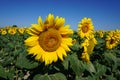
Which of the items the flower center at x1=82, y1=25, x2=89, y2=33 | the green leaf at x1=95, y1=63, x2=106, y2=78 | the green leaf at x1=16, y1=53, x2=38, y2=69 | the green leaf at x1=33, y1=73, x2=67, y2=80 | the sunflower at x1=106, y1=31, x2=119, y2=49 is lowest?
the green leaf at x1=95, y1=63, x2=106, y2=78

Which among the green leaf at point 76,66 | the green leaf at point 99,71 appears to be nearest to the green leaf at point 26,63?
the green leaf at point 76,66

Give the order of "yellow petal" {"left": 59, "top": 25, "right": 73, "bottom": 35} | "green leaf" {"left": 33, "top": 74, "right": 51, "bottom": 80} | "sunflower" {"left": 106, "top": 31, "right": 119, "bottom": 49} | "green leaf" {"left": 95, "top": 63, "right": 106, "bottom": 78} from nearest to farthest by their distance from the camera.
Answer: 1. "green leaf" {"left": 33, "top": 74, "right": 51, "bottom": 80}
2. "yellow petal" {"left": 59, "top": 25, "right": 73, "bottom": 35}
3. "green leaf" {"left": 95, "top": 63, "right": 106, "bottom": 78}
4. "sunflower" {"left": 106, "top": 31, "right": 119, "bottom": 49}

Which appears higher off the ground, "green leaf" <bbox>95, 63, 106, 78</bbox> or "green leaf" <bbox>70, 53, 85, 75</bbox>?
"green leaf" <bbox>70, 53, 85, 75</bbox>

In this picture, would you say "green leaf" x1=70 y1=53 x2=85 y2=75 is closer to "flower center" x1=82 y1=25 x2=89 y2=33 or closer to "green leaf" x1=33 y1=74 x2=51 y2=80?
"green leaf" x1=33 y1=74 x2=51 y2=80

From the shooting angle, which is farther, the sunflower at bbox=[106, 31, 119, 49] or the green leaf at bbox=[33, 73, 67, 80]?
the sunflower at bbox=[106, 31, 119, 49]

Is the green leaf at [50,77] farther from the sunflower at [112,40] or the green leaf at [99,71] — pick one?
the sunflower at [112,40]

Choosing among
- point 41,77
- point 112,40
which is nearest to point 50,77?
point 41,77

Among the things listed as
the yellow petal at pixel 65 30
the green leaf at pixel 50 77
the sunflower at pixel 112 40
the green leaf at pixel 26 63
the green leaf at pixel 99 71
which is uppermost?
the yellow petal at pixel 65 30

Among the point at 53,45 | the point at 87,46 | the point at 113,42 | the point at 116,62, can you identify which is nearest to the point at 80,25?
the point at 113,42

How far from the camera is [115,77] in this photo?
15.6ft

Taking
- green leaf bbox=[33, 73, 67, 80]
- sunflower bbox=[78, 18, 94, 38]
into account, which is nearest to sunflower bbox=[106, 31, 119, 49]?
sunflower bbox=[78, 18, 94, 38]

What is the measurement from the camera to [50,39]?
3389mm

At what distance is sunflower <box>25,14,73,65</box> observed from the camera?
10.8 ft

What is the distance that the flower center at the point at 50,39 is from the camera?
3.37 m
